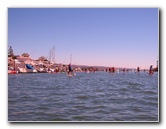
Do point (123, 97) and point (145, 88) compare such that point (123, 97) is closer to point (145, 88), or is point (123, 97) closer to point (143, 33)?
Answer: point (145, 88)

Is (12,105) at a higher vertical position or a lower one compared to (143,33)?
lower

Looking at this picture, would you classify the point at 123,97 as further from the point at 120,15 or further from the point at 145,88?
the point at 120,15

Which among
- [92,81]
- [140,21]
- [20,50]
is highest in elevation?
[140,21]

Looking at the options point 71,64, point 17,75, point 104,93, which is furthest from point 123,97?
point 17,75

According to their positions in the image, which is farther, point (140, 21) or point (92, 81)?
point (92, 81)

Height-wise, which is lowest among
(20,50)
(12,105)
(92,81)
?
(12,105)
